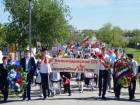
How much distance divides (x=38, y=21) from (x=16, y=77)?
44.1 ft

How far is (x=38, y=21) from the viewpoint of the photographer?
24641 mm

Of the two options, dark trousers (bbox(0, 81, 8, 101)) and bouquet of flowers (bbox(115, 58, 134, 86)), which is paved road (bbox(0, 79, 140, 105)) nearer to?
dark trousers (bbox(0, 81, 8, 101))

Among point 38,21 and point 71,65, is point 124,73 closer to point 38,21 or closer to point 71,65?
point 71,65

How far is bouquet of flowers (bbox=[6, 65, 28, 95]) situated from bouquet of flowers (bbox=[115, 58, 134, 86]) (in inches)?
146

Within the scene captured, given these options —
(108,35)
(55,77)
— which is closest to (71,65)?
(55,77)

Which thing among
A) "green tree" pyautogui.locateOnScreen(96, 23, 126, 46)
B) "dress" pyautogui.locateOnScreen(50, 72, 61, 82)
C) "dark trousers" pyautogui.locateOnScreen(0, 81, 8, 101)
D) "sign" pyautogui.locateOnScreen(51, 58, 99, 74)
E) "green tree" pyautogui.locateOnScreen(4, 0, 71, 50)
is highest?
"green tree" pyautogui.locateOnScreen(96, 23, 126, 46)

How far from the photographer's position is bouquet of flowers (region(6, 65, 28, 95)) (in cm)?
1166

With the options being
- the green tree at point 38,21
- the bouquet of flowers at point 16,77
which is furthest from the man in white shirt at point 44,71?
the green tree at point 38,21

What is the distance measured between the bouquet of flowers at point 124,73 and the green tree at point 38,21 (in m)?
13.0

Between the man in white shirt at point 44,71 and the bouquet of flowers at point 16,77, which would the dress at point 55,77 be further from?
the bouquet of flowers at point 16,77

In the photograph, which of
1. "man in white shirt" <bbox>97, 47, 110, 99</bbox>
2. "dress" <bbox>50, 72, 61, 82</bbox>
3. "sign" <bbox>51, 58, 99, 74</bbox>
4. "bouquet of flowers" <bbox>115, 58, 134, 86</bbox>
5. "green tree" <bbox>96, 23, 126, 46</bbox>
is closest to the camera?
"bouquet of flowers" <bbox>115, 58, 134, 86</bbox>

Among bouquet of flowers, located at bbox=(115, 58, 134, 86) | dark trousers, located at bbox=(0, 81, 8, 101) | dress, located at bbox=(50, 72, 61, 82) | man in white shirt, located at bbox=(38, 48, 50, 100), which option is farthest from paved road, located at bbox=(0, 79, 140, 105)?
dress, located at bbox=(50, 72, 61, 82)

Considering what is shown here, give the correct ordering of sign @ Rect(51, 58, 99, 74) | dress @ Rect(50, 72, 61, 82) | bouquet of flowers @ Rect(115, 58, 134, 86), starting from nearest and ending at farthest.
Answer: bouquet of flowers @ Rect(115, 58, 134, 86) < sign @ Rect(51, 58, 99, 74) < dress @ Rect(50, 72, 61, 82)

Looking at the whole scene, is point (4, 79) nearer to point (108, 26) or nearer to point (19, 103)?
point (19, 103)
